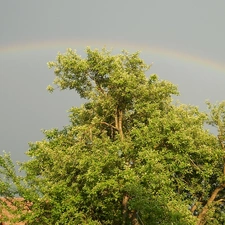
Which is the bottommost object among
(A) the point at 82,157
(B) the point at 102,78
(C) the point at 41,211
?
(C) the point at 41,211

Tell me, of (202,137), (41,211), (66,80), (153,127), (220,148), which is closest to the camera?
(41,211)

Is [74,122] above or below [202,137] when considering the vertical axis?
above

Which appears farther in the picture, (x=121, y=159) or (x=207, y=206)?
(x=207, y=206)

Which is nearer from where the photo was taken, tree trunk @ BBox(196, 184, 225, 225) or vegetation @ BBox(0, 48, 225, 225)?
vegetation @ BBox(0, 48, 225, 225)

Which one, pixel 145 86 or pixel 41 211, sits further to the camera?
pixel 145 86

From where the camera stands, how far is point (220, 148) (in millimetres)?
30031

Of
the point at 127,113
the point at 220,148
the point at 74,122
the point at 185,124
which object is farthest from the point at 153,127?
the point at 74,122

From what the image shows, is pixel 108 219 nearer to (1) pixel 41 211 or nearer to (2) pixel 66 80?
(1) pixel 41 211

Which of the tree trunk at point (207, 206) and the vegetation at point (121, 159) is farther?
the tree trunk at point (207, 206)

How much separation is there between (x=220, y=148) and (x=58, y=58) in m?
18.2

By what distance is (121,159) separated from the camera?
2411cm

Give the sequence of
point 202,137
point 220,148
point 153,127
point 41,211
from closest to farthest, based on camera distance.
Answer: point 41,211 → point 153,127 → point 202,137 → point 220,148

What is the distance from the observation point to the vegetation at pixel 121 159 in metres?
23.2

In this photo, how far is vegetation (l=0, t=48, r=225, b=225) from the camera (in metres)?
23.2
